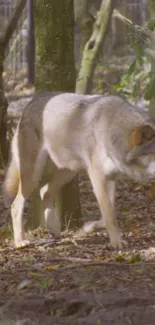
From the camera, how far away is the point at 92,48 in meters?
10.6

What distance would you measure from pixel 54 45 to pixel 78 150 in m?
1.11

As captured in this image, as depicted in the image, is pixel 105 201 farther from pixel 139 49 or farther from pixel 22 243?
pixel 139 49

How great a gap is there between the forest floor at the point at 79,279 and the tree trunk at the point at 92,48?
2.52 meters

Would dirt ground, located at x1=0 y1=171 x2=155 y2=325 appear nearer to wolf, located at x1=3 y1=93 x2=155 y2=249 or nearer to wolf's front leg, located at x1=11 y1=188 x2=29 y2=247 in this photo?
wolf's front leg, located at x1=11 y1=188 x2=29 y2=247

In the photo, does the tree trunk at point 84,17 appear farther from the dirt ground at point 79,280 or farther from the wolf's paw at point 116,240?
the wolf's paw at point 116,240

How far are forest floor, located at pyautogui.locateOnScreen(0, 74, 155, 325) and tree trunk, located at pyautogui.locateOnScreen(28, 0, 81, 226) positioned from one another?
0.76 metres

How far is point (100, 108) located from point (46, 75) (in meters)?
0.82

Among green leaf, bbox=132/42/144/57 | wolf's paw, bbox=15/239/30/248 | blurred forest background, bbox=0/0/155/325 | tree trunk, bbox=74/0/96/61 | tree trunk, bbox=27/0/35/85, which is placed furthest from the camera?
tree trunk, bbox=27/0/35/85

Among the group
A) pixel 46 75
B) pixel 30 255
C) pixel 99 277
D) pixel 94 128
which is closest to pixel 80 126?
pixel 94 128

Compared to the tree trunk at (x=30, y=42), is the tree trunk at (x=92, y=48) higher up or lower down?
higher up

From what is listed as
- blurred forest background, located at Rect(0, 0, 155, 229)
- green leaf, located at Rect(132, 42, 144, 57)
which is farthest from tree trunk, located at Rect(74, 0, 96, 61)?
green leaf, located at Rect(132, 42, 144, 57)

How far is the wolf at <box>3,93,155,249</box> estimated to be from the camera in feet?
22.4

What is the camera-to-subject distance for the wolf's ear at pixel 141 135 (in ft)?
21.3

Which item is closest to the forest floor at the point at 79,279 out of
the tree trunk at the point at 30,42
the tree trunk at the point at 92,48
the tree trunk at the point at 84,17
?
the tree trunk at the point at 92,48
